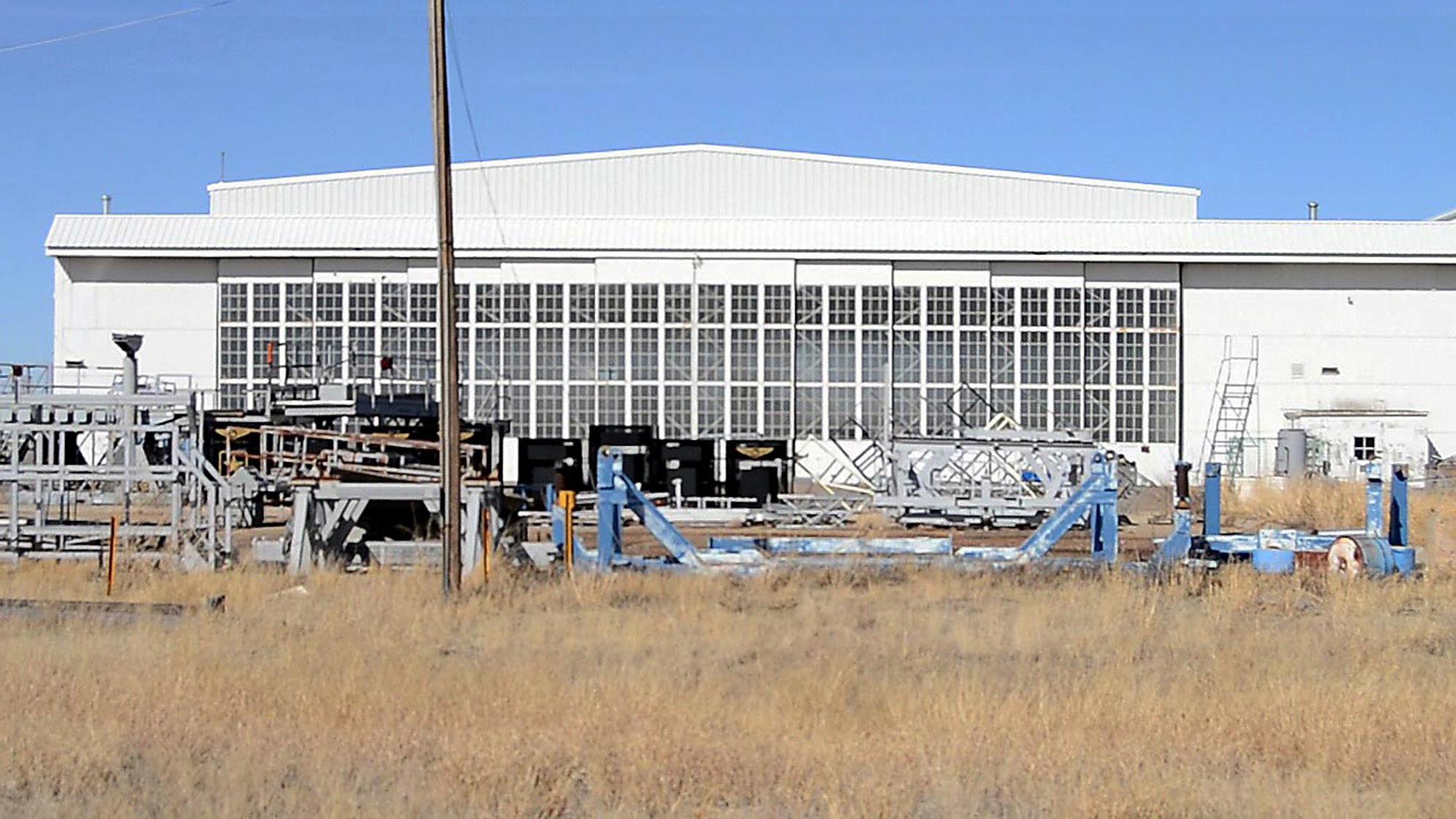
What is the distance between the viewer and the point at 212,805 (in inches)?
334

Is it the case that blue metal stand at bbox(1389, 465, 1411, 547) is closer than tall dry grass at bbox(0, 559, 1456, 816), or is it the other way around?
tall dry grass at bbox(0, 559, 1456, 816)

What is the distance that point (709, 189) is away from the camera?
49.2 meters

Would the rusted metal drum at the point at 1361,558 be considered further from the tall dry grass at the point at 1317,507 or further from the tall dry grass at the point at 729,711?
the tall dry grass at the point at 1317,507

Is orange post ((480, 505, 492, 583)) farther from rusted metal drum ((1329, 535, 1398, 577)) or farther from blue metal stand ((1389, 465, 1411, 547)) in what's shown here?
blue metal stand ((1389, 465, 1411, 547))

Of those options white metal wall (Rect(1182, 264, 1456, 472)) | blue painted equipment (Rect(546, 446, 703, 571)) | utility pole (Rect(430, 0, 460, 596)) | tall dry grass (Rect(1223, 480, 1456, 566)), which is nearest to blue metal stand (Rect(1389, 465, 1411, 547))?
tall dry grass (Rect(1223, 480, 1456, 566))

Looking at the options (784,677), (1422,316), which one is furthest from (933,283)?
(784,677)

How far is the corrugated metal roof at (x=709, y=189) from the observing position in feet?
160

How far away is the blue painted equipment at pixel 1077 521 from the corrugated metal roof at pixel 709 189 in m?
27.5

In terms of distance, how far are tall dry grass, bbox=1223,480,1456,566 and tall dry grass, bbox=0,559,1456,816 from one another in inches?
591

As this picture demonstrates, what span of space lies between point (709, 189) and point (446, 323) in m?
33.0

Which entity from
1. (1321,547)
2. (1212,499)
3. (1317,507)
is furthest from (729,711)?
(1317,507)

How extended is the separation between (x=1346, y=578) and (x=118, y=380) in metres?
30.9

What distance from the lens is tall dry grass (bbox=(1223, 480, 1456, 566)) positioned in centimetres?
3136

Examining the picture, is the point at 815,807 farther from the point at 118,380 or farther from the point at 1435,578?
the point at 118,380
